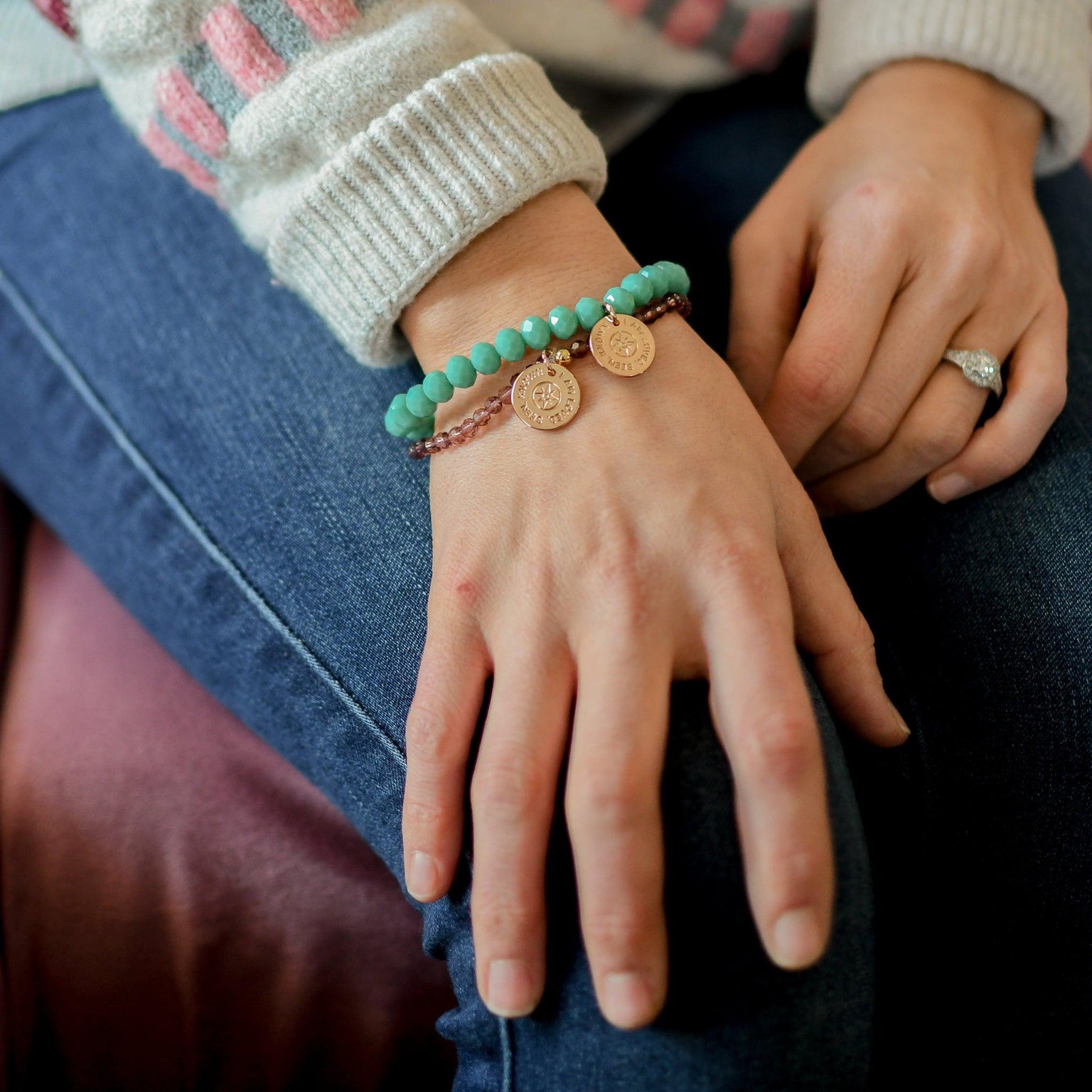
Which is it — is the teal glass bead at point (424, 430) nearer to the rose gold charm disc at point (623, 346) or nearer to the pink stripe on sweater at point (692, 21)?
the rose gold charm disc at point (623, 346)

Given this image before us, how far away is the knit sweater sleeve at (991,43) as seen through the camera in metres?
0.74

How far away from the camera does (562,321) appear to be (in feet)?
1.78

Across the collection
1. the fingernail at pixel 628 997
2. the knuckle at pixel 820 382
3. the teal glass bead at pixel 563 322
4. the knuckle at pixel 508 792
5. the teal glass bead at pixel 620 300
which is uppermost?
the teal glass bead at pixel 563 322

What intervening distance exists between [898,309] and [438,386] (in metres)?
0.36

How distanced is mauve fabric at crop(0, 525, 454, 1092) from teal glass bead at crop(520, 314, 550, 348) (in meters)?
0.52

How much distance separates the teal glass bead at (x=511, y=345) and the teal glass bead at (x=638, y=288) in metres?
0.08

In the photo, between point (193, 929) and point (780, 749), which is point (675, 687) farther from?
point (193, 929)

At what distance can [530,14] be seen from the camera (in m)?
0.76

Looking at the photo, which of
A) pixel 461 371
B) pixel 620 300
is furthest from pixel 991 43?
pixel 461 371

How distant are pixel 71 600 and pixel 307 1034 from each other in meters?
0.52

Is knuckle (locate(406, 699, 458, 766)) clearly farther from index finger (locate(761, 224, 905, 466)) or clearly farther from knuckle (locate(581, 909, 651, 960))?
index finger (locate(761, 224, 905, 466))

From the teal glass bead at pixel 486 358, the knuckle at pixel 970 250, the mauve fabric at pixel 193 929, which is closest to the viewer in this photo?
the teal glass bead at pixel 486 358

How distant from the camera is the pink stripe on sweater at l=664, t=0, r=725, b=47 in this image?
2.59ft

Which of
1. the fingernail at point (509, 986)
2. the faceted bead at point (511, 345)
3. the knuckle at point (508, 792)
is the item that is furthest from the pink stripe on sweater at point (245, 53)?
the fingernail at point (509, 986)
